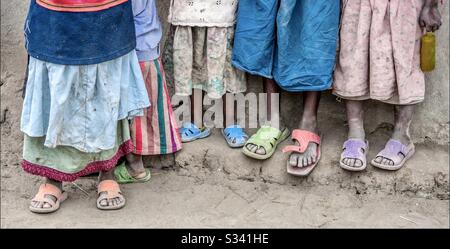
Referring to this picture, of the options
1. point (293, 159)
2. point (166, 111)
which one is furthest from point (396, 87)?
point (166, 111)

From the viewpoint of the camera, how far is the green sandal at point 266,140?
3730mm

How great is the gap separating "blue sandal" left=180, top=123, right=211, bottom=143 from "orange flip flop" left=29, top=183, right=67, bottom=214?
74cm

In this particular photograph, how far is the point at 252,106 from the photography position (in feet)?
13.0

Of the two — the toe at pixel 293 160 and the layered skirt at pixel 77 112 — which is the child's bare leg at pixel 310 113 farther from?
the layered skirt at pixel 77 112

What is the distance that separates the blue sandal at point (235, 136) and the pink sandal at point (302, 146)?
0.94 feet

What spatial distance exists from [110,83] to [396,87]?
4.57ft

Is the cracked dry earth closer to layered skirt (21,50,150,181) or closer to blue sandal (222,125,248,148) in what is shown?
blue sandal (222,125,248,148)

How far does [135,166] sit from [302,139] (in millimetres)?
878

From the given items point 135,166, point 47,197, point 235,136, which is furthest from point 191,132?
point 47,197

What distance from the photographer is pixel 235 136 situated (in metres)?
3.87

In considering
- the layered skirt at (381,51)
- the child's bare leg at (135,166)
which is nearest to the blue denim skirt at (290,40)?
the layered skirt at (381,51)

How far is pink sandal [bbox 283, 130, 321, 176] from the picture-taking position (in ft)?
12.0

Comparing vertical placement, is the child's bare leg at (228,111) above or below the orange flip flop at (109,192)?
above

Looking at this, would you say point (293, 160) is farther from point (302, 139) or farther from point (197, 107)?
point (197, 107)
